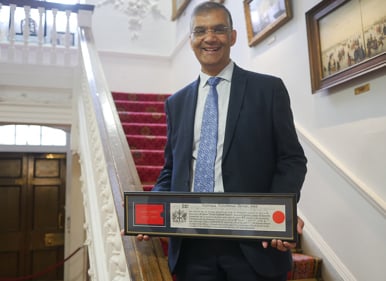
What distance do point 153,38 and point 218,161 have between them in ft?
17.6

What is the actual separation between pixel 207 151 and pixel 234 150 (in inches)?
3.3

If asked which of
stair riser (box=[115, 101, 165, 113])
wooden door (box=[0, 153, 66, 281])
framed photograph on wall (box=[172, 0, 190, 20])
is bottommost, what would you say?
wooden door (box=[0, 153, 66, 281])

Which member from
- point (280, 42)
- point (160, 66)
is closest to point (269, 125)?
point (280, 42)

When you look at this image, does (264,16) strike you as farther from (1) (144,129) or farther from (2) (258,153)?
(2) (258,153)

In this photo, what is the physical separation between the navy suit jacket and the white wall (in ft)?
3.95

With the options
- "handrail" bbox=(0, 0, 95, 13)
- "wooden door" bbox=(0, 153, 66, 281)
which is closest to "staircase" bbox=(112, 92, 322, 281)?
"handrail" bbox=(0, 0, 95, 13)

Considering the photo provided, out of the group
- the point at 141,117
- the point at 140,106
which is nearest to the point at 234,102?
the point at 141,117

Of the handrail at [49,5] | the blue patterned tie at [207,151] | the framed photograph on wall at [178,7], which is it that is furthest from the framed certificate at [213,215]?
the framed photograph on wall at [178,7]

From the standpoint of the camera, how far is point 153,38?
6.18 metres

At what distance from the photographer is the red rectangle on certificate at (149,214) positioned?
1.05 metres

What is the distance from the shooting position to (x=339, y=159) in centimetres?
243

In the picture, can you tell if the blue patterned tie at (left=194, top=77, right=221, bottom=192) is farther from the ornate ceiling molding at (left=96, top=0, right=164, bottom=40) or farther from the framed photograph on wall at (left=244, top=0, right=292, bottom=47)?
the ornate ceiling molding at (left=96, top=0, right=164, bottom=40)

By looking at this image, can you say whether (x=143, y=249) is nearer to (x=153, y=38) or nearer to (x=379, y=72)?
(x=379, y=72)

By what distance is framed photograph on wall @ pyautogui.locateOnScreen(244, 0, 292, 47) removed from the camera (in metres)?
3.01
